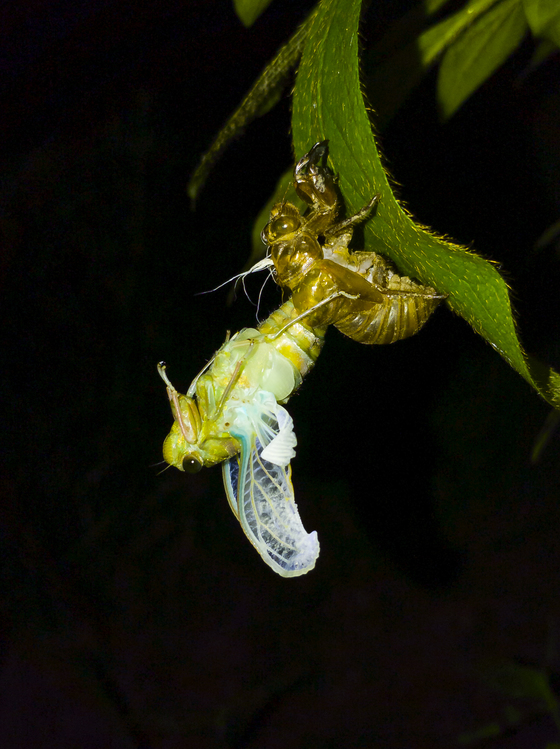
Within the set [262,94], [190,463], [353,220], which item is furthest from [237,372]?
[262,94]

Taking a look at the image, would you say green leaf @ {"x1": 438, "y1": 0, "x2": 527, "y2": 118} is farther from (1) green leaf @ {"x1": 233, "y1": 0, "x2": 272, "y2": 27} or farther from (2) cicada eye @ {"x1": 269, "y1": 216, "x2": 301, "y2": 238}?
(2) cicada eye @ {"x1": 269, "y1": 216, "x2": 301, "y2": 238}

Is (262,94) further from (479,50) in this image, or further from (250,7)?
(479,50)

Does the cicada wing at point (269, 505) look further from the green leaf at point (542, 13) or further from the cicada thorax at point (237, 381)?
the green leaf at point (542, 13)

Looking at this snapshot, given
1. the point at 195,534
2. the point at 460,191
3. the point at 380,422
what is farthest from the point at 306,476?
the point at 460,191

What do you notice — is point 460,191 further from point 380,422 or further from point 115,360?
point 115,360

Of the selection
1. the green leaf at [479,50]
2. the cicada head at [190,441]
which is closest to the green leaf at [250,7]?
the green leaf at [479,50]
